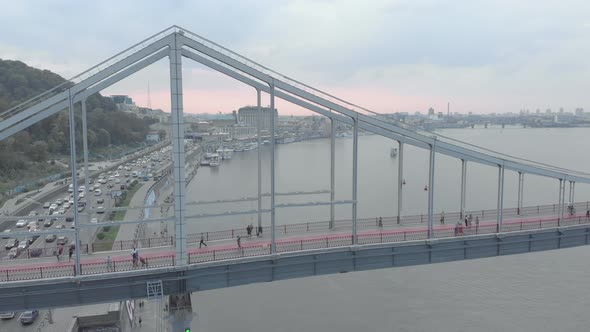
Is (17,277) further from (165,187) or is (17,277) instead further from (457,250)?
(165,187)

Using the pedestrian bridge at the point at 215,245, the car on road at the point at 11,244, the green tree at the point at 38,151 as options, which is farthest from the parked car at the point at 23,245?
the green tree at the point at 38,151

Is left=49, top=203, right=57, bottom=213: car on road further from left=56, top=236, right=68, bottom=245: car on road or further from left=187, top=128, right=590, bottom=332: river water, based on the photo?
left=187, top=128, right=590, bottom=332: river water

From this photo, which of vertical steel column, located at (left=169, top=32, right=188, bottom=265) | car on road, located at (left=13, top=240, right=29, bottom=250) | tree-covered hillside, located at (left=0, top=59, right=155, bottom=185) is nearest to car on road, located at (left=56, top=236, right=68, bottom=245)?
car on road, located at (left=13, top=240, right=29, bottom=250)

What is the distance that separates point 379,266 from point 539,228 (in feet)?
26.4

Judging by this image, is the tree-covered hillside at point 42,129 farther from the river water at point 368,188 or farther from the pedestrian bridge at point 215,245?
the pedestrian bridge at point 215,245

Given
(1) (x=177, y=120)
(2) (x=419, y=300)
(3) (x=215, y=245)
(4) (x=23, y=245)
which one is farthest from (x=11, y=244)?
(2) (x=419, y=300)

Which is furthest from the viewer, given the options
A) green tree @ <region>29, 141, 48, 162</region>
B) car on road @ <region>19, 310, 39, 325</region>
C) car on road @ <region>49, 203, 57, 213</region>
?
green tree @ <region>29, 141, 48, 162</region>

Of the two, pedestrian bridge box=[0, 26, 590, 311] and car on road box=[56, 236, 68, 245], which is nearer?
pedestrian bridge box=[0, 26, 590, 311]

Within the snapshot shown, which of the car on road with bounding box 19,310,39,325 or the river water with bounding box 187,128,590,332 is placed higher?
the car on road with bounding box 19,310,39,325

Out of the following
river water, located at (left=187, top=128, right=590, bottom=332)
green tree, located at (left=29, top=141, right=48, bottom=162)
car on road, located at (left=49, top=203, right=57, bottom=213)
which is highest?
green tree, located at (left=29, top=141, right=48, bottom=162)

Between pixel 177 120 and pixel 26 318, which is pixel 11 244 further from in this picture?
pixel 177 120

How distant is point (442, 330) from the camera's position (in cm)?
2122

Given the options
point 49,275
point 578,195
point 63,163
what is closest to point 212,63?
point 49,275

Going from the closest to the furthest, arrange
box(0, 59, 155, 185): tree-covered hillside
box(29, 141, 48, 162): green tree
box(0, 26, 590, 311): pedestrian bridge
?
box(0, 26, 590, 311): pedestrian bridge, box(0, 59, 155, 185): tree-covered hillside, box(29, 141, 48, 162): green tree
